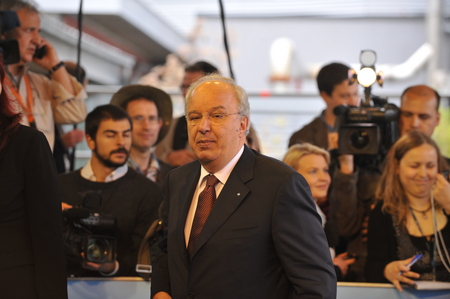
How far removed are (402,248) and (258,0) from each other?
1590 cm

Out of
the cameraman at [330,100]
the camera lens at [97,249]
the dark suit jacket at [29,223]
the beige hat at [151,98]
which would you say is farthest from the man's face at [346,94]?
the dark suit jacket at [29,223]

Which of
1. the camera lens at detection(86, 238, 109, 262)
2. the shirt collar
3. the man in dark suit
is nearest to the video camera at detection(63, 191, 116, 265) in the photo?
the camera lens at detection(86, 238, 109, 262)

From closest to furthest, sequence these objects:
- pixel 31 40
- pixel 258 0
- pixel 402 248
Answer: pixel 402 248 < pixel 31 40 < pixel 258 0

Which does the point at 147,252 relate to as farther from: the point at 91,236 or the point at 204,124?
the point at 204,124

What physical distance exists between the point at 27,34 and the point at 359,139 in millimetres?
2019

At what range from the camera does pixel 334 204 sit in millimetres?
3539

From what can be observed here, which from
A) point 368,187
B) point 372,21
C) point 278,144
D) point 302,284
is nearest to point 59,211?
point 302,284

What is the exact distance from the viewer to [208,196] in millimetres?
2305

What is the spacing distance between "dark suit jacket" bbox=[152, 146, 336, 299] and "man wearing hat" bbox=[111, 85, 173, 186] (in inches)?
69.8

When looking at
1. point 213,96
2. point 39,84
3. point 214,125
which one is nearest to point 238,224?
point 214,125

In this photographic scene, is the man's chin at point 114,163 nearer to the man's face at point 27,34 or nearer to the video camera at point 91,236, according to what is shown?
the video camera at point 91,236

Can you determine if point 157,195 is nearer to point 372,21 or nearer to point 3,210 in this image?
point 3,210

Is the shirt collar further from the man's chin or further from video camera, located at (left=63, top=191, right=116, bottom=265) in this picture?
video camera, located at (left=63, top=191, right=116, bottom=265)

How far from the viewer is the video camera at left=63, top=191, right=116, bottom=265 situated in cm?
296
